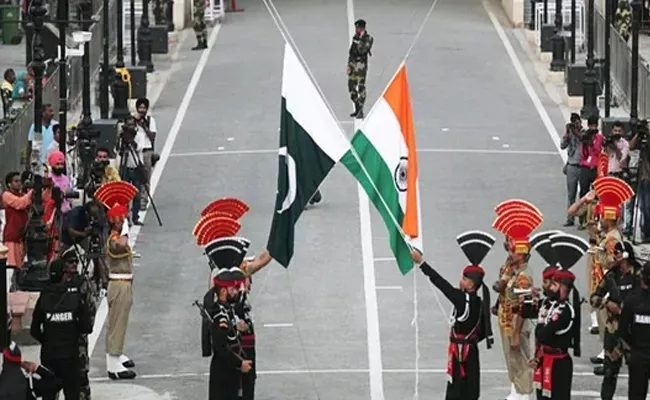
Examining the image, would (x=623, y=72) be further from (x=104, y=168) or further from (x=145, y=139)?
(x=104, y=168)

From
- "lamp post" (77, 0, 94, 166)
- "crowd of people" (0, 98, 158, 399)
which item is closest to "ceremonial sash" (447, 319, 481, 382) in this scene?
"crowd of people" (0, 98, 158, 399)

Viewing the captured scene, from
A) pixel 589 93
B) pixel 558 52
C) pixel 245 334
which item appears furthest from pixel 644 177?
pixel 558 52

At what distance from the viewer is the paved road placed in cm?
2670

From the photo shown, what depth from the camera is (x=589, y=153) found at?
3344 centimetres

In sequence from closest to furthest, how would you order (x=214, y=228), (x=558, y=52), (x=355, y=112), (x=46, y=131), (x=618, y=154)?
(x=214, y=228), (x=618, y=154), (x=46, y=131), (x=355, y=112), (x=558, y=52)

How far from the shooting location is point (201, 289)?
99.4ft

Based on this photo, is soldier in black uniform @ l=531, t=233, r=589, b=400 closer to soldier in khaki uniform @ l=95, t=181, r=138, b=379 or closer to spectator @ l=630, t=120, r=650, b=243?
soldier in khaki uniform @ l=95, t=181, r=138, b=379

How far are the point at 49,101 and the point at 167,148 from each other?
2.11 meters

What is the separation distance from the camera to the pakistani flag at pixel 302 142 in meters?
24.0

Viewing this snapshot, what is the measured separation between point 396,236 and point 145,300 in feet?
22.7

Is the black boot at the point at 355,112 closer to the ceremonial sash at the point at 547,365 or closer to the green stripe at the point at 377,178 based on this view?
the green stripe at the point at 377,178

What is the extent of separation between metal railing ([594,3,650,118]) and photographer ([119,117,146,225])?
9.22 metres

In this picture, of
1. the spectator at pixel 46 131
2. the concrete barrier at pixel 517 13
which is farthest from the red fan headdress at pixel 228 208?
the concrete barrier at pixel 517 13

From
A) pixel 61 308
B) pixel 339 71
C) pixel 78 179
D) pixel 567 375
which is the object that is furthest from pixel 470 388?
pixel 339 71
